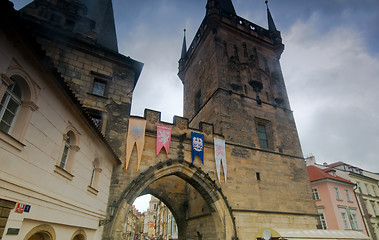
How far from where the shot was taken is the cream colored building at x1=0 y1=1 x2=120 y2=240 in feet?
10.7

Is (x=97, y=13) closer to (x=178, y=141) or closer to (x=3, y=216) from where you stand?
(x=178, y=141)

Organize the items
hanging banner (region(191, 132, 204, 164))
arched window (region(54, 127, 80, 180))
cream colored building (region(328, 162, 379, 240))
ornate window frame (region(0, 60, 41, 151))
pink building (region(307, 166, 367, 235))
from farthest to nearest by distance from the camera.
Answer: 1. cream colored building (region(328, 162, 379, 240))
2. pink building (region(307, 166, 367, 235))
3. hanging banner (region(191, 132, 204, 164))
4. arched window (region(54, 127, 80, 180))
5. ornate window frame (region(0, 60, 41, 151))

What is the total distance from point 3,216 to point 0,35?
2516 millimetres

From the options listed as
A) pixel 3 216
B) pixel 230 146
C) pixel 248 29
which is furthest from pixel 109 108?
pixel 248 29

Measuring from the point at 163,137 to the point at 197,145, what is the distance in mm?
1673

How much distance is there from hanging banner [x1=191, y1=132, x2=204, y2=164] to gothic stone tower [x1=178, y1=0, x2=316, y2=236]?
5.09ft

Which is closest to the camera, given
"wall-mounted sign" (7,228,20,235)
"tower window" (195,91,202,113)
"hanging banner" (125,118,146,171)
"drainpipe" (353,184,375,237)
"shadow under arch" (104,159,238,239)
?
"wall-mounted sign" (7,228,20,235)

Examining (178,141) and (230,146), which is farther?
(230,146)

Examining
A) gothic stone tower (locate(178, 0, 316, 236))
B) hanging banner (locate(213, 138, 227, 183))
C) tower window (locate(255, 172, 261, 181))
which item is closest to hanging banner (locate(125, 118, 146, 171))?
hanging banner (locate(213, 138, 227, 183))

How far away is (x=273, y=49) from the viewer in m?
17.5

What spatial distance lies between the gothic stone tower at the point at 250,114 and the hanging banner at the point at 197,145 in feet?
5.09

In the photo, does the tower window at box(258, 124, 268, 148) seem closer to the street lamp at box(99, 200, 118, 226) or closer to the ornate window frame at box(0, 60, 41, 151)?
the street lamp at box(99, 200, 118, 226)

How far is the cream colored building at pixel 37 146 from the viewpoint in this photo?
3264 mm

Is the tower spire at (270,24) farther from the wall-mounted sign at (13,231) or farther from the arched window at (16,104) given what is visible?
the wall-mounted sign at (13,231)
